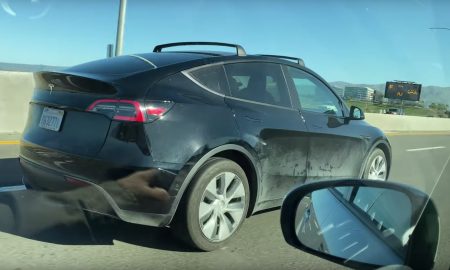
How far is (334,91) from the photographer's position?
575cm

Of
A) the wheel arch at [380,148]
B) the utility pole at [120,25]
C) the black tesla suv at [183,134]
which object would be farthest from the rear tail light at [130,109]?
the utility pole at [120,25]

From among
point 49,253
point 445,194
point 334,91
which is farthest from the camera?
point 334,91

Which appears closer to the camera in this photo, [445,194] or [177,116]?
[445,194]

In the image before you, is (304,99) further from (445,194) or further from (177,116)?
(445,194)

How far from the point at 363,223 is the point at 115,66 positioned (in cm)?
267

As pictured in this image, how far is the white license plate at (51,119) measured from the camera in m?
3.99

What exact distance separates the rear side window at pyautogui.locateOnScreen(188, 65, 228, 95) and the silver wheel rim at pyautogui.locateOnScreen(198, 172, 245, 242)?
737 mm

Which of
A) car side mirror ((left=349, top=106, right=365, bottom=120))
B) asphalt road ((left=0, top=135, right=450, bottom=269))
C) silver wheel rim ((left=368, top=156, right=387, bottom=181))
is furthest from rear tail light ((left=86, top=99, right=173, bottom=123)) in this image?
silver wheel rim ((left=368, top=156, right=387, bottom=181))

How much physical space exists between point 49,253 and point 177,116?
1.39 meters

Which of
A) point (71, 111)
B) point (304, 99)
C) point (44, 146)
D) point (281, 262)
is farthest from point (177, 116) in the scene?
point (304, 99)

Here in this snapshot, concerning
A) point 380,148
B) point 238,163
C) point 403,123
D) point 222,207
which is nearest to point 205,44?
point 238,163

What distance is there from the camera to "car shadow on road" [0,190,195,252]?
13.5 ft

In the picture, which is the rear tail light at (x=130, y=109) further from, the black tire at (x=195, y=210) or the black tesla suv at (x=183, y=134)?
the black tire at (x=195, y=210)

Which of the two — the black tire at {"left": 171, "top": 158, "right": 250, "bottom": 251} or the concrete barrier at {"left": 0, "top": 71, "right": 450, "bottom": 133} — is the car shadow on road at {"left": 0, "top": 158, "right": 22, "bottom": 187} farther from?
the concrete barrier at {"left": 0, "top": 71, "right": 450, "bottom": 133}
